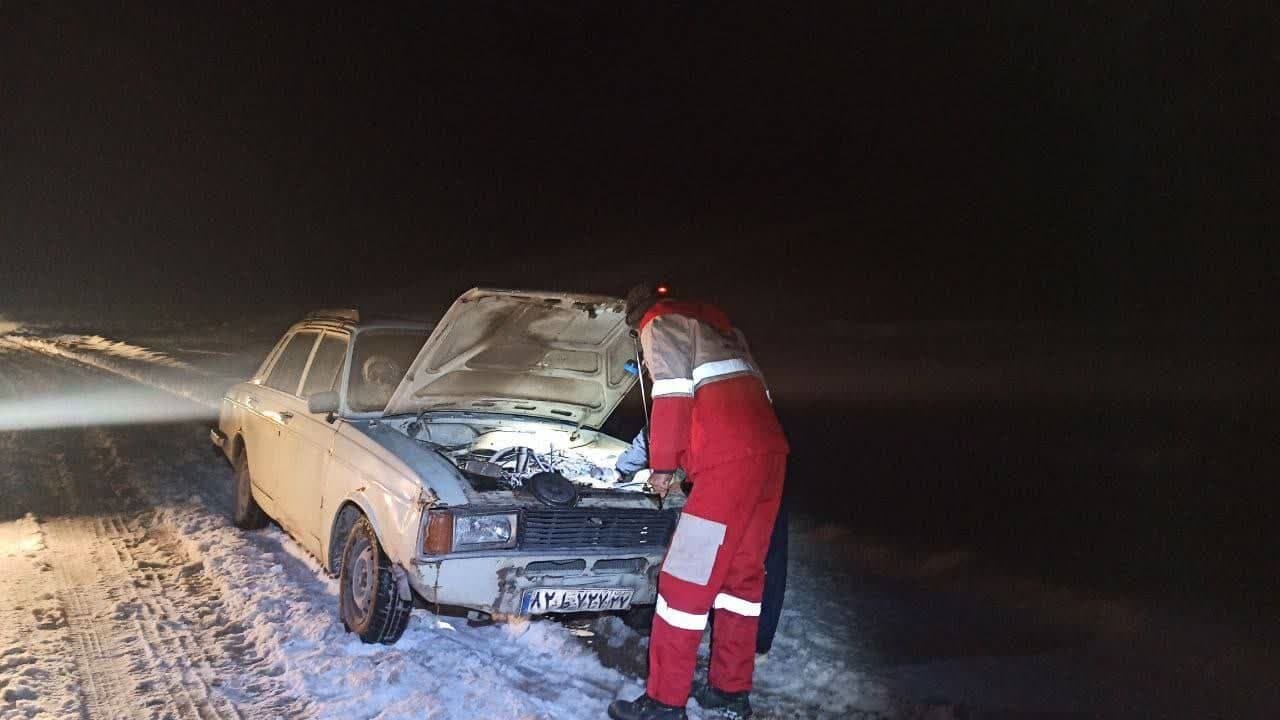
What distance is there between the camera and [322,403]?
5.13 meters

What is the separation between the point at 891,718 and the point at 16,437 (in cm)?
1100

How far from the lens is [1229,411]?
14727 millimetres

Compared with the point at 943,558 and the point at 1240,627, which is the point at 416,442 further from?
the point at 1240,627

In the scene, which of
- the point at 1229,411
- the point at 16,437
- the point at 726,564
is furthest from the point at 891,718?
the point at 1229,411

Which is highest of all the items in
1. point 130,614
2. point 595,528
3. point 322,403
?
point 322,403

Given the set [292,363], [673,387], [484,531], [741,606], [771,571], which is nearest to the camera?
[673,387]

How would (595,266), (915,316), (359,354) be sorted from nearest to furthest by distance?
(359,354), (915,316), (595,266)

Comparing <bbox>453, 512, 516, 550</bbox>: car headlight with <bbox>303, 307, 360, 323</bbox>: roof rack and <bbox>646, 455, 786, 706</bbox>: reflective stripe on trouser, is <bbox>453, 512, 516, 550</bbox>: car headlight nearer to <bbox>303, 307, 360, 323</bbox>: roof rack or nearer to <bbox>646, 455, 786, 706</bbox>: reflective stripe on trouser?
<bbox>646, 455, 786, 706</bbox>: reflective stripe on trouser

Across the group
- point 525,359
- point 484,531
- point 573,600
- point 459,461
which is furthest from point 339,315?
point 573,600

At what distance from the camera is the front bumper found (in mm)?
4164

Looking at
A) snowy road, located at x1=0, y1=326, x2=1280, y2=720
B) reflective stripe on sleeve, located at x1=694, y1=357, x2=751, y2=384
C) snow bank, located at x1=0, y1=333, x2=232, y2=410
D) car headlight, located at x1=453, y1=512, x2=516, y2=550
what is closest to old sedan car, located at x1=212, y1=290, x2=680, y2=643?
Answer: car headlight, located at x1=453, y1=512, x2=516, y2=550

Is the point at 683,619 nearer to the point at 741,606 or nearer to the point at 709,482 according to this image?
the point at 741,606

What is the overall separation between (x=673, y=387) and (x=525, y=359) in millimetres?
1854

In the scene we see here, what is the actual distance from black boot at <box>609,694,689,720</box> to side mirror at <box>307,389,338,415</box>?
7.68ft
